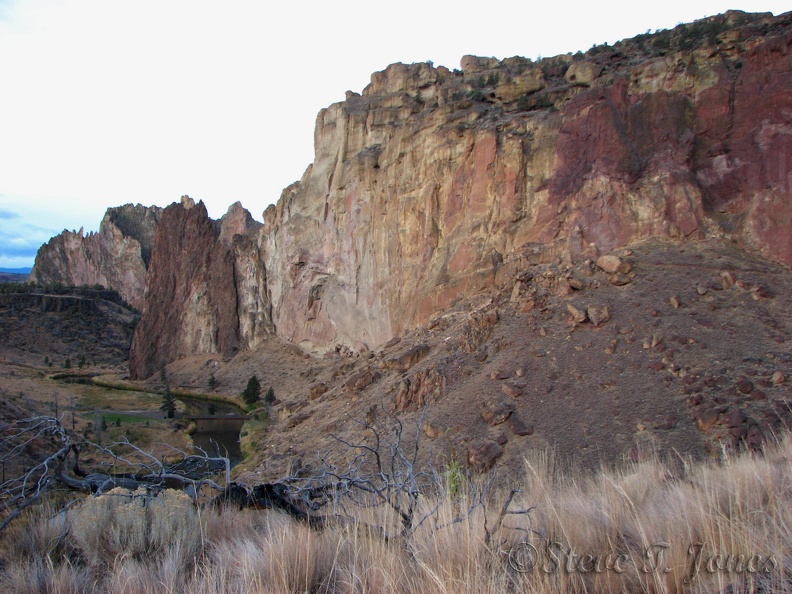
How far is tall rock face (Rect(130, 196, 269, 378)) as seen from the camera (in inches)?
2242

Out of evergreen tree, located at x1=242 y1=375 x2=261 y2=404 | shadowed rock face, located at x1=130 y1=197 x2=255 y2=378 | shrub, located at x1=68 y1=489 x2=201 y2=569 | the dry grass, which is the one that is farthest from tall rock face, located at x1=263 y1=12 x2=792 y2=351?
shadowed rock face, located at x1=130 y1=197 x2=255 y2=378

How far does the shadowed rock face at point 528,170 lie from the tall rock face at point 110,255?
214ft

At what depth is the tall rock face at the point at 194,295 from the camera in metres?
56.9

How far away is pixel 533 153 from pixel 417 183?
745 centimetres

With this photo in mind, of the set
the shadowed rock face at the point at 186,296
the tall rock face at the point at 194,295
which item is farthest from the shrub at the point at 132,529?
the shadowed rock face at the point at 186,296

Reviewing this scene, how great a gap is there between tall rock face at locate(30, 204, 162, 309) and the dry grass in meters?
100

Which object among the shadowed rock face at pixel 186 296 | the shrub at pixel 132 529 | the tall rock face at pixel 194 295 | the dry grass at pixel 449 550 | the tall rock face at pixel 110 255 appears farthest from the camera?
the tall rock face at pixel 110 255

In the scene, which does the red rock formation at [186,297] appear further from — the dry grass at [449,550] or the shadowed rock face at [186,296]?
the dry grass at [449,550]

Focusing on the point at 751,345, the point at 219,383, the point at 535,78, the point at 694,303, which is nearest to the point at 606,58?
the point at 535,78

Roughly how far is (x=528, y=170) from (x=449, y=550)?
2357cm

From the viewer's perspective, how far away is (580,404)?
15.4 m

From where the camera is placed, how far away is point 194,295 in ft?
204

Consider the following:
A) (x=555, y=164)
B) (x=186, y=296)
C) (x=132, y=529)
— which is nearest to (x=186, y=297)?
(x=186, y=296)

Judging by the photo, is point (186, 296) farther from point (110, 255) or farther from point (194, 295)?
point (110, 255)
